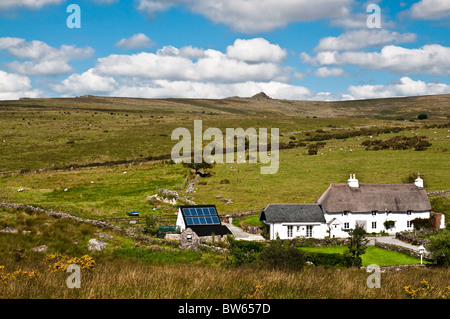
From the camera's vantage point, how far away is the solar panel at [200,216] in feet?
136

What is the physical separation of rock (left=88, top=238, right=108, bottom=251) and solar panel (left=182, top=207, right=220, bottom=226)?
32.2 ft

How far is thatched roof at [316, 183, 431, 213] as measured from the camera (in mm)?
45312

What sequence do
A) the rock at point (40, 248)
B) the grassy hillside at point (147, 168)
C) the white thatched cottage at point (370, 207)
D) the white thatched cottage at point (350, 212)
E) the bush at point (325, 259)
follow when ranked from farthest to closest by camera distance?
the grassy hillside at point (147, 168)
the white thatched cottage at point (370, 207)
the white thatched cottage at point (350, 212)
the bush at point (325, 259)
the rock at point (40, 248)

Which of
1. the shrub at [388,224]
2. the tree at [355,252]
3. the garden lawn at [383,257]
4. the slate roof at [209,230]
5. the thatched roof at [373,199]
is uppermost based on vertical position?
the thatched roof at [373,199]

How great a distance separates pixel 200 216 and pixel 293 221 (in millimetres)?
9918

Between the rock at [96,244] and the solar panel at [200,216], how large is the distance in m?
9.81

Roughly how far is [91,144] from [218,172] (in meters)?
43.4

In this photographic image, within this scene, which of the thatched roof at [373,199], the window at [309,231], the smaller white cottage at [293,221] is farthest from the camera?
the thatched roof at [373,199]

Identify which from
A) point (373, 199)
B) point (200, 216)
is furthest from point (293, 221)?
point (373, 199)

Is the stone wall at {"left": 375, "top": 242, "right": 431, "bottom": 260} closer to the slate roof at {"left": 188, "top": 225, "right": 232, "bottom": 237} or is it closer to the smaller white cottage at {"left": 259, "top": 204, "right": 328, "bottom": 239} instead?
the smaller white cottage at {"left": 259, "top": 204, "right": 328, "bottom": 239}

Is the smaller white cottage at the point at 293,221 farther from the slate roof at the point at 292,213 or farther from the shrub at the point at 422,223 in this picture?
the shrub at the point at 422,223

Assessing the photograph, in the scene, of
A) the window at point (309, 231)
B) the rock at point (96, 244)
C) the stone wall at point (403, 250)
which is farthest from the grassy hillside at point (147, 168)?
the stone wall at point (403, 250)

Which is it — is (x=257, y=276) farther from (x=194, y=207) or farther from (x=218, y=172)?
(x=218, y=172)
